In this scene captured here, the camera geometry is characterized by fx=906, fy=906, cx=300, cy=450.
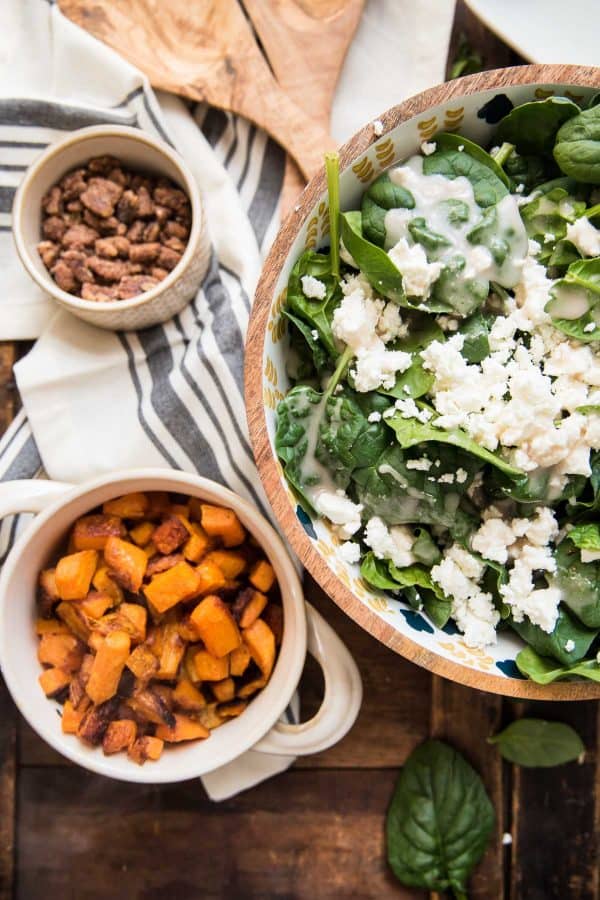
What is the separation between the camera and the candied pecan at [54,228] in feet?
5.23

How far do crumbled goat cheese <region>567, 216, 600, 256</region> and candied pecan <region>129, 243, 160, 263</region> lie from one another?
0.70 meters

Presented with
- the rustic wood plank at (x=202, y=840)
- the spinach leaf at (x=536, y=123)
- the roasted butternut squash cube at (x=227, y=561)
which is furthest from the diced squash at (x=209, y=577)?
the spinach leaf at (x=536, y=123)

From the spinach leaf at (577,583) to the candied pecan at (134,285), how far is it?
801 millimetres

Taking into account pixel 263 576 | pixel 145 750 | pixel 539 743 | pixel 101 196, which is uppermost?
pixel 101 196

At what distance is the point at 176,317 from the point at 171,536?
0.40m

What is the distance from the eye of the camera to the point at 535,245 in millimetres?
1297

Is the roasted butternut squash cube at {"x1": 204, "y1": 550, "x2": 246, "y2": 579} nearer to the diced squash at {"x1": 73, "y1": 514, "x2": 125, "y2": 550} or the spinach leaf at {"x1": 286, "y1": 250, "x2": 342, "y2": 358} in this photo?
the diced squash at {"x1": 73, "y1": 514, "x2": 125, "y2": 550}

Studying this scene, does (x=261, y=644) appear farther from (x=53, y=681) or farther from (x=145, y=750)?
(x=53, y=681)

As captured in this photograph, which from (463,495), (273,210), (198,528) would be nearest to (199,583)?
(198,528)

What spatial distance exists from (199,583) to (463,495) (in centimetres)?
47

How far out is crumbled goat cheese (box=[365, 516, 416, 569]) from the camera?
131 cm

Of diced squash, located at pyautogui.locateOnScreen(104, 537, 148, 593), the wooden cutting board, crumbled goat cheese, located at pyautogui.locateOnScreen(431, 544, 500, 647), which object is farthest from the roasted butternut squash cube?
the wooden cutting board

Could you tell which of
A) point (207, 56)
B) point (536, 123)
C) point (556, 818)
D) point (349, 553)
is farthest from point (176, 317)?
point (556, 818)

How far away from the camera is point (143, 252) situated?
156 cm
